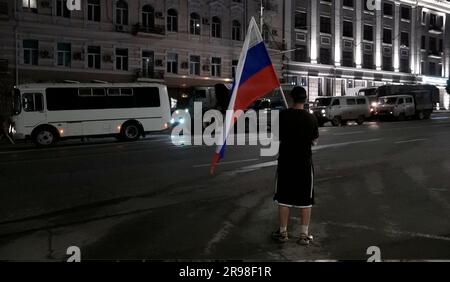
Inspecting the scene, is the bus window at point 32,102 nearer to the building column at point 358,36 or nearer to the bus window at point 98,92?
the bus window at point 98,92

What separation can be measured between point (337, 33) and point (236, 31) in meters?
14.8

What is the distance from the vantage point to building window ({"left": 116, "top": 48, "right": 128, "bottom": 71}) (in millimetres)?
38281

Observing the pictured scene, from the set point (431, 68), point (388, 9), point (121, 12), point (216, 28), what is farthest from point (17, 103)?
point (431, 68)

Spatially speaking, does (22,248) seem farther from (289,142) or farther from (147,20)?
(147,20)

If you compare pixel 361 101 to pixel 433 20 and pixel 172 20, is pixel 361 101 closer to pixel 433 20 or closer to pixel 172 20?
pixel 172 20

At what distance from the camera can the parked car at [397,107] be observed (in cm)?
3784

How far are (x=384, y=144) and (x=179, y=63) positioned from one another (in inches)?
1000

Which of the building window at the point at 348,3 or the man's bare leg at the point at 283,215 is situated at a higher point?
the building window at the point at 348,3

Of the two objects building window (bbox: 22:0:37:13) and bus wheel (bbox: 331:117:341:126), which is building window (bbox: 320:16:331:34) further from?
building window (bbox: 22:0:37:13)

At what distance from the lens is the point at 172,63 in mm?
41219

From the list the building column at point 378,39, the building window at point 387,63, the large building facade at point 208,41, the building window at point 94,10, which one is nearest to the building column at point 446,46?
the large building facade at point 208,41

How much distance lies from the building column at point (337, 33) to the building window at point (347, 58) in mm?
1060

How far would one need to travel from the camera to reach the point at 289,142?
6059 mm
